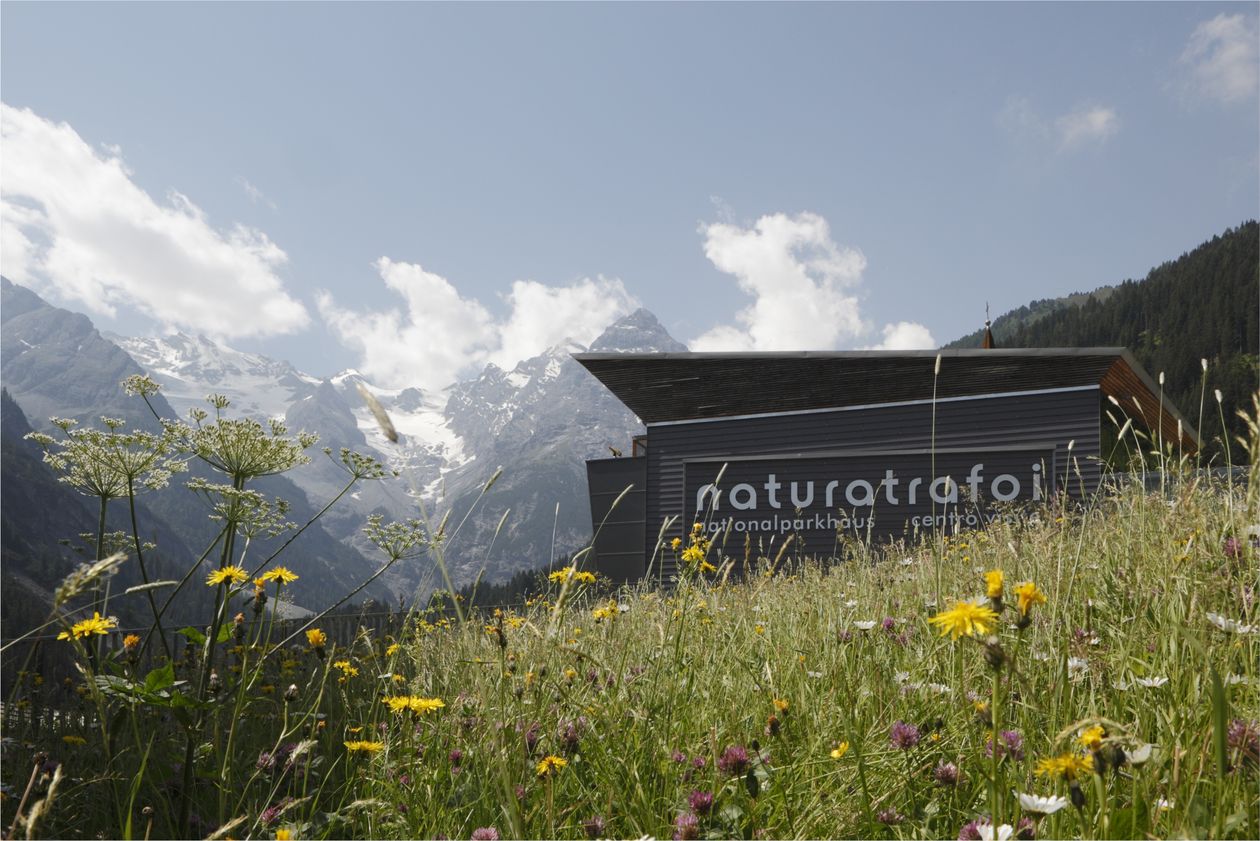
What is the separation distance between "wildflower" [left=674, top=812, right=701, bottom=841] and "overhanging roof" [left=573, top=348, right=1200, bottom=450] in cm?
1559

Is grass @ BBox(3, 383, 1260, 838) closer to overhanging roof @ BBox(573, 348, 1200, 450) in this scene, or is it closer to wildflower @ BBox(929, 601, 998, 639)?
wildflower @ BBox(929, 601, 998, 639)

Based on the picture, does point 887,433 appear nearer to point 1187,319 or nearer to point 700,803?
point 700,803

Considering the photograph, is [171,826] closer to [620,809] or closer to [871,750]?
[620,809]

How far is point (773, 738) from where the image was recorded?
7.45ft

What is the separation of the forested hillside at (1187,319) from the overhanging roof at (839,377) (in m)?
65.0

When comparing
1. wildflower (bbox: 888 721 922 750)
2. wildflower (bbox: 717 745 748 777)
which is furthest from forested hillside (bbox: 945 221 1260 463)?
wildflower (bbox: 717 745 748 777)

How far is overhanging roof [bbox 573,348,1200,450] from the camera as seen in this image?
16359mm

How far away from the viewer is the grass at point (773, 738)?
1.69 m

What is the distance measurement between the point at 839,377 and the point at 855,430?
1644 mm

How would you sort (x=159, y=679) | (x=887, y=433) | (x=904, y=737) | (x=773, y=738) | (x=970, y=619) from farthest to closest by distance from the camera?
(x=887, y=433) < (x=773, y=738) < (x=159, y=679) < (x=904, y=737) < (x=970, y=619)

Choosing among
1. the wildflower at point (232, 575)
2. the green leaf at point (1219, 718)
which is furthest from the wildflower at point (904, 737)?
the wildflower at point (232, 575)

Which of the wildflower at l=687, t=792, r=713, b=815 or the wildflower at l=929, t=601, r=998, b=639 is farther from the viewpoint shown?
the wildflower at l=687, t=792, r=713, b=815

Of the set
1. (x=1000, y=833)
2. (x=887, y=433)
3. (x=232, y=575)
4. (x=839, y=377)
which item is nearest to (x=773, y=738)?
(x=1000, y=833)

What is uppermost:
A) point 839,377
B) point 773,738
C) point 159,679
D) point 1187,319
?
point 1187,319
